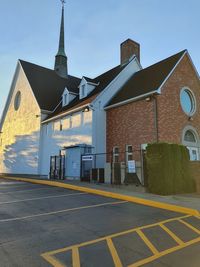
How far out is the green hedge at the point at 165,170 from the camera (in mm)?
11844

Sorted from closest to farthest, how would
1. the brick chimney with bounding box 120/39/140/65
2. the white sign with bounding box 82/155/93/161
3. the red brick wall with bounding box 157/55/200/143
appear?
the red brick wall with bounding box 157/55/200/143, the white sign with bounding box 82/155/93/161, the brick chimney with bounding box 120/39/140/65

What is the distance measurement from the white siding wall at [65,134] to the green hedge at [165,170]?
7.38m

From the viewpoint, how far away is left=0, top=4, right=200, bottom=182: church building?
1678 cm

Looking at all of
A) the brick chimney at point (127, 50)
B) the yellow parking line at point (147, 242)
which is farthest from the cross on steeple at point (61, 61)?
the yellow parking line at point (147, 242)

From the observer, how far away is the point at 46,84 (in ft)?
95.8

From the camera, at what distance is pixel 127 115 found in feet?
59.6

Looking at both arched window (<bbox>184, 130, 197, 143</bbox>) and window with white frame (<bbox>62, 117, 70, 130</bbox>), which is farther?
window with white frame (<bbox>62, 117, 70, 130</bbox>)

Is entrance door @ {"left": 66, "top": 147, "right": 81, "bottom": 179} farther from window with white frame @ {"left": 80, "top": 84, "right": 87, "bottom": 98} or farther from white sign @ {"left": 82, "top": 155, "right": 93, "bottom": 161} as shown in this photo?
window with white frame @ {"left": 80, "top": 84, "right": 87, "bottom": 98}

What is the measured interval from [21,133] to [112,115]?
13.3 m

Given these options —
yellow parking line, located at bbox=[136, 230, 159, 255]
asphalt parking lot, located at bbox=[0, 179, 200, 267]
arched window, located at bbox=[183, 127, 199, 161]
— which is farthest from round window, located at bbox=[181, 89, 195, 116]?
yellow parking line, located at bbox=[136, 230, 159, 255]

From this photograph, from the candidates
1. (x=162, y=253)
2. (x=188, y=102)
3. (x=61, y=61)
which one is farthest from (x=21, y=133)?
(x=162, y=253)

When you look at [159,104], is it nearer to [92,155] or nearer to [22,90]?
[92,155]

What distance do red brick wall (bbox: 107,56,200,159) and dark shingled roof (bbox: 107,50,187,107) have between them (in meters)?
0.51

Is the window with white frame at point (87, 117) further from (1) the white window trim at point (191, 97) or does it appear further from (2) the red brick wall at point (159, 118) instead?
(1) the white window trim at point (191, 97)
